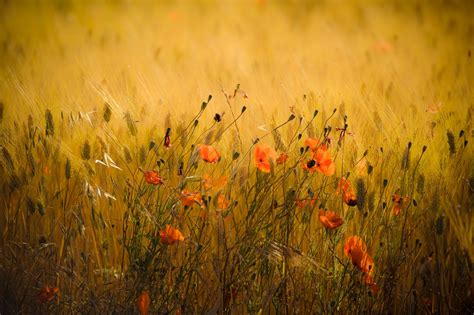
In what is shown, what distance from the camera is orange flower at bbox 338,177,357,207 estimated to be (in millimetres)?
1077

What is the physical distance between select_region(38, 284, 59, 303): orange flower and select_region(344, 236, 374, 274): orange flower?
21.6 inches

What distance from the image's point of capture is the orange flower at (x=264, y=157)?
1.10 meters

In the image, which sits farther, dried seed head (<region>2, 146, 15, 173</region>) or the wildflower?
dried seed head (<region>2, 146, 15, 173</region>)

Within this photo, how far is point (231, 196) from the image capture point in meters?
1.21

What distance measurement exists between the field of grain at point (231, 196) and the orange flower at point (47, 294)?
1cm

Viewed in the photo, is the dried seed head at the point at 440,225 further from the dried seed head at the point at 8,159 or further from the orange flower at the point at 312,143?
the dried seed head at the point at 8,159

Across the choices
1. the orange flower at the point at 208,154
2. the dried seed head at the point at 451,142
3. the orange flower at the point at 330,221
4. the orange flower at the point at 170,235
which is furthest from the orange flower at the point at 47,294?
the dried seed head at the point at 451,142

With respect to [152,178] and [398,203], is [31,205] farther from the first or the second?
A: [398,203]

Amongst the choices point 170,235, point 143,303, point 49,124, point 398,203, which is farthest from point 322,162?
point 49,124

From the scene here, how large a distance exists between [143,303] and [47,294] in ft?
0.66

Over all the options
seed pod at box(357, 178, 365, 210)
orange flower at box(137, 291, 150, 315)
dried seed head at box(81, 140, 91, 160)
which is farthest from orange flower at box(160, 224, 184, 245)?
seed pod at box(357, 178, 365, 210)

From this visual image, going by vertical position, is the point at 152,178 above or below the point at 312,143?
below

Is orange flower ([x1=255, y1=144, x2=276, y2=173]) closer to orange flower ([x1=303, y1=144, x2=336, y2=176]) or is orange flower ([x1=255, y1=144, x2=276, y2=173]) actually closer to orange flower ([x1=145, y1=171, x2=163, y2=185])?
orange flower ([x1=303, y1=144, x2=336, y2=176])

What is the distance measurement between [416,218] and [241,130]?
1.27ft
